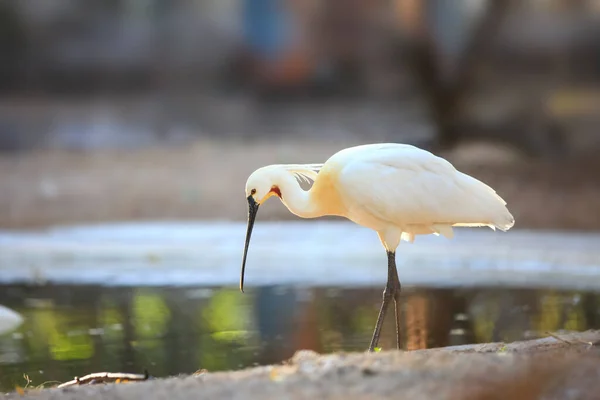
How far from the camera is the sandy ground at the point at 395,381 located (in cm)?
401

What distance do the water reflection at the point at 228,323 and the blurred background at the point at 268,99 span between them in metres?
2.29

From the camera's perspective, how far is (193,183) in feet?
50.9

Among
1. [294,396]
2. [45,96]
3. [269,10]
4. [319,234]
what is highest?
[269,10]

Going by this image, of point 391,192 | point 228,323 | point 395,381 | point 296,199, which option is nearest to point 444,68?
point 228,323

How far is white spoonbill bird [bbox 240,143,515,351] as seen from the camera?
5953 mm

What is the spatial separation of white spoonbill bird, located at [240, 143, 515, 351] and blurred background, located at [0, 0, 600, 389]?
498cm

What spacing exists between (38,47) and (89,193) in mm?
4776

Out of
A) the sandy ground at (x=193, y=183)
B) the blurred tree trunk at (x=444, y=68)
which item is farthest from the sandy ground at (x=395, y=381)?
the blurred tree trunk at (x=444, y=68)

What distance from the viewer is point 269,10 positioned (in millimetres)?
18797

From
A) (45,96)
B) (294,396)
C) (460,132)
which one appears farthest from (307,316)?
(45,96)

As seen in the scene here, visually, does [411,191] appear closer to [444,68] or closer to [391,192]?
[391,192]

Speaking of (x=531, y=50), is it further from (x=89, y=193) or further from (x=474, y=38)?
(x=89, y=193)

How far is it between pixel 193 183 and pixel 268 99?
13.0 ft

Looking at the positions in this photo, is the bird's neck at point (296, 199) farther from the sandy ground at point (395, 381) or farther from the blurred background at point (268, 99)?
the blurred background at point (268, 99)
